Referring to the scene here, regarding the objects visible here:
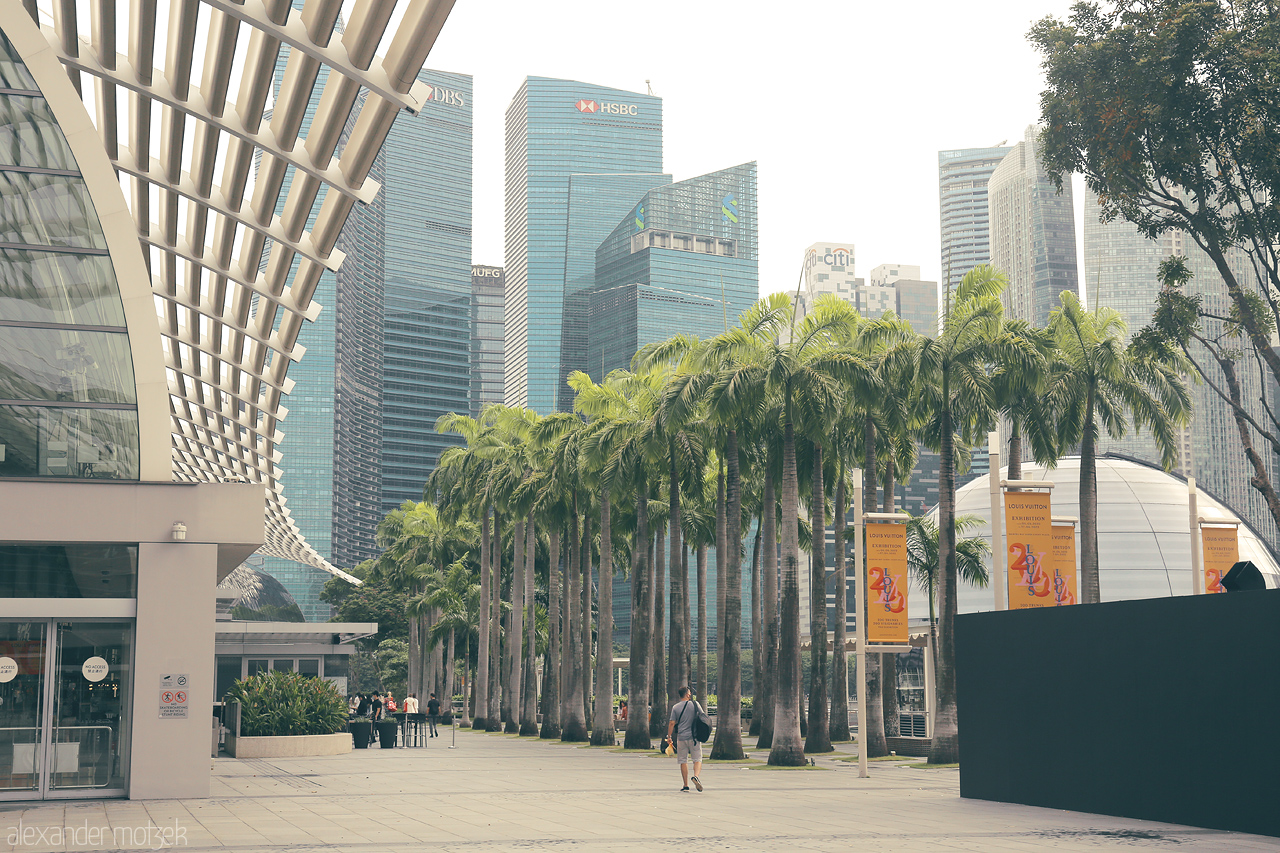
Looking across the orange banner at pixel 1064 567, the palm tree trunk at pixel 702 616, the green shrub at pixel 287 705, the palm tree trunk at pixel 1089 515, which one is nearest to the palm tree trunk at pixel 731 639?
the orange banner at pixel 1064 567

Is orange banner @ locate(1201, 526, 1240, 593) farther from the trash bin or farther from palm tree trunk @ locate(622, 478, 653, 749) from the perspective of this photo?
the trash bin

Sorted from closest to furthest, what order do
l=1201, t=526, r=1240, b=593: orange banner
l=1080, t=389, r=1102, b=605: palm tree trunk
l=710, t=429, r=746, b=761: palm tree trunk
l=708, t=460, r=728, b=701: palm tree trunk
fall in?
l=1201, t=526, r=1240, b=593: orange banner, l=710, t=429, r=746, b=761: palm tree trunk, l=1080, t=389, r=1102, b=605: palm tree trunk, l=708, t=460, r=728, b=701: palm tree trunk

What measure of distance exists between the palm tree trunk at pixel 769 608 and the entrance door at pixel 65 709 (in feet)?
56.0

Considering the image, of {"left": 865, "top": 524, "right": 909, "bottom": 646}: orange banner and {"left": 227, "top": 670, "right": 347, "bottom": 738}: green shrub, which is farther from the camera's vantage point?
{"left": 227, "top": 670, "right": 347, "bottom": 738}: green shrub

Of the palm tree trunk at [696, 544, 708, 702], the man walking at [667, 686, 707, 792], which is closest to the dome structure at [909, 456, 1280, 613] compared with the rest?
the palm tree trunk at [696, 544, 708, 702]

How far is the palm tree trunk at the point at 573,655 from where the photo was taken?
42594 millimetres

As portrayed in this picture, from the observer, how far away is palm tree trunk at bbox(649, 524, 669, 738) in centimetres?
4322

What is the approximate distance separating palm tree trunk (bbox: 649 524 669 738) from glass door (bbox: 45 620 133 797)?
26.0 meters

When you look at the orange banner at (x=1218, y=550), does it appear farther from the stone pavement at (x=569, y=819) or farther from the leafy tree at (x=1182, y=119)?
the stone pavement at (x=569, y=819)

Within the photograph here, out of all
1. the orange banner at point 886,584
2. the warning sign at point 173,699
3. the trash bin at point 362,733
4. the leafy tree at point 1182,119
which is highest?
the leafy tree at point 1182,119

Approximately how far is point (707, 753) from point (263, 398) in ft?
52.5

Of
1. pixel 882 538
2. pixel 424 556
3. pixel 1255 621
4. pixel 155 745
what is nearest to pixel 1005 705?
pixel 1255 621

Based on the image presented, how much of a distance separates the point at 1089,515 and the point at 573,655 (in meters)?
22.3

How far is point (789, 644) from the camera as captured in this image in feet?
99.8
